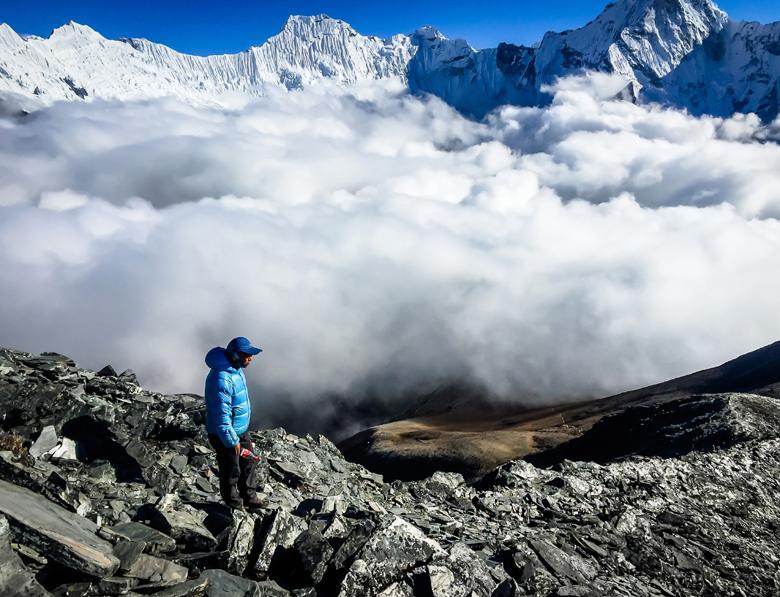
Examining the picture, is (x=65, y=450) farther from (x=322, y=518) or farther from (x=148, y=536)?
(x=322, y=518)

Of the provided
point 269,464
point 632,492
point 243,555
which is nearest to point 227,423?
point 243,555

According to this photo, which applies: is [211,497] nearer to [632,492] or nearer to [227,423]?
[227,423]

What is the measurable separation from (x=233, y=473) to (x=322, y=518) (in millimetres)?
2179

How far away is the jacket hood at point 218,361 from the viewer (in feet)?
39.1

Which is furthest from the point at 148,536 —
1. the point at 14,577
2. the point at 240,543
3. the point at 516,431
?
the point at 516,431

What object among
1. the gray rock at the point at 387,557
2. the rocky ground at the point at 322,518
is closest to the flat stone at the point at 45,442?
the rocky ground at the point at 322,518

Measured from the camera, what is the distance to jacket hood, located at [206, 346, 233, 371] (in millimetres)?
11930

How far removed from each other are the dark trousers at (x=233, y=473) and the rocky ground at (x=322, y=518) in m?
0.45

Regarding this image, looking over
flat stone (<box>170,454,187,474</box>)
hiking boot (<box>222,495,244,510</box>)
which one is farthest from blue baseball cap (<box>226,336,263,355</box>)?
flat stone (<box>170,454,187,474</box>)

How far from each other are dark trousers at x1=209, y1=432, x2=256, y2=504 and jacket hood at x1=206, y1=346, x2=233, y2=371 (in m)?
1.55

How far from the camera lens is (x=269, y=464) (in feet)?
58.7

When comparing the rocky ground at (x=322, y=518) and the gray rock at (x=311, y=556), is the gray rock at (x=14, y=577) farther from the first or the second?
the gray rock at (x=311, y=556)

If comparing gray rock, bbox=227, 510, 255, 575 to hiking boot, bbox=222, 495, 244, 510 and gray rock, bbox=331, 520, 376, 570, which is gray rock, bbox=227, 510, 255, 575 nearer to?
hiking boot, bbox=222, 495, 244, 510

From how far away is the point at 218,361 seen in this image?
1195 centimetres
